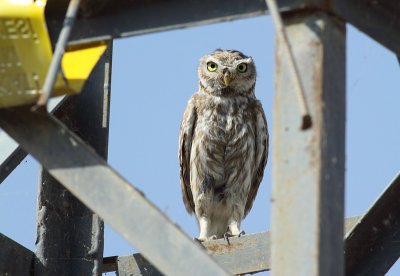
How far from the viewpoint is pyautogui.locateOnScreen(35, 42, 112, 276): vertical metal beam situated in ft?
21.3

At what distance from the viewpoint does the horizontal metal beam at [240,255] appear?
21.0 ft

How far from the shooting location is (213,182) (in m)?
10.4

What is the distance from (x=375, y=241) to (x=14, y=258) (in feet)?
6.35

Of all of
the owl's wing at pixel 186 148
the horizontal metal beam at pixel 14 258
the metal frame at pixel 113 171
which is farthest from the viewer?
the owl's wing at pixel 186 148

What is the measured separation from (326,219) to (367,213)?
5.88ft

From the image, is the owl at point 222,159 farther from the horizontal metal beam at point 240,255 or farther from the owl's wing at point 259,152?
the horizontal metal beam at point 240,255

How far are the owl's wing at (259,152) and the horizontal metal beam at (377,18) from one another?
5596 millimetres

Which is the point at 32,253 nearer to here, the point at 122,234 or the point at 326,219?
the point at 122,234

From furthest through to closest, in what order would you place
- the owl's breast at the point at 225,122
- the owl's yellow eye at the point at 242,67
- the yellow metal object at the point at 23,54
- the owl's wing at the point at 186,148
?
1. the owl's yellow eye at the point at 242,67
2. the owl's wing at the point at 186,148
3. the owl's breast at the point at 225,122
4. the yellow metal object at the point at 23,54

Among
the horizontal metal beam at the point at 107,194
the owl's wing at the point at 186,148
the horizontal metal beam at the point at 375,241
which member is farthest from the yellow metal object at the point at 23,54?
the owl's wing at the point at 186,148

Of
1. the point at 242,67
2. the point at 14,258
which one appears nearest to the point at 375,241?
the point at 14,258

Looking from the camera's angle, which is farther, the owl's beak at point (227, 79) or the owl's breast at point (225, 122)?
the owl's beak at point (227, 79)

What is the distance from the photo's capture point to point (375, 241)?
227 inches

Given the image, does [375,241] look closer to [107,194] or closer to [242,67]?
[107,194]
